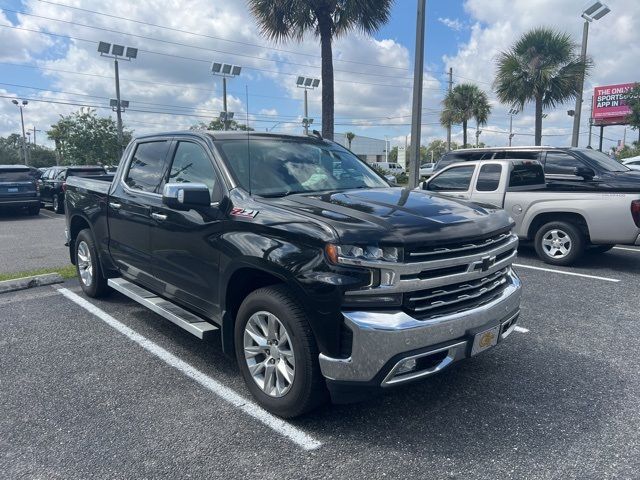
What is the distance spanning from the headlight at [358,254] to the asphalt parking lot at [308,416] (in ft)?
3.75

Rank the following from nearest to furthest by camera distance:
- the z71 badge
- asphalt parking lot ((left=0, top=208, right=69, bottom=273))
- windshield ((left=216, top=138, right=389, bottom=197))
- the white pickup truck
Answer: the z71 badge, windshield ((left=216, top=138, right=389, bottom=197)), the white pickup truck, asphalt parking lot ((left=0, top=208, right=69, bottom=273))

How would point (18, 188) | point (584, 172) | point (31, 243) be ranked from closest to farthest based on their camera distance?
point (584, 172) < point (31, 243) < point (18, 188)

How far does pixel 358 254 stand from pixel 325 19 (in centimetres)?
1245

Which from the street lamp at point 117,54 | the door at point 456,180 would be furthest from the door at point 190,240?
the street lamp at point 117,54

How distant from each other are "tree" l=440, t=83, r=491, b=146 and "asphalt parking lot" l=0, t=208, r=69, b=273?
27741 mm

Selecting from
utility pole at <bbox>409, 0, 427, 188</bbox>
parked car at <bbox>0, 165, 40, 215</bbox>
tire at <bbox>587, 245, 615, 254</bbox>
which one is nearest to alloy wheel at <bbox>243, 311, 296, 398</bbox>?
tire at <bbox>587, 245, 615, 254</bbox>

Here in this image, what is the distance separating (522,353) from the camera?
436 cm

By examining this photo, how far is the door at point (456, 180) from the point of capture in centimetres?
902

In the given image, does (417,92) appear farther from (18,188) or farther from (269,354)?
(18,188)

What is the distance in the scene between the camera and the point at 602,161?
9492mm

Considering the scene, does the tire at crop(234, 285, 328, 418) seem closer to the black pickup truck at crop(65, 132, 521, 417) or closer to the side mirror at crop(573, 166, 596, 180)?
the black pickup truck at crop(65, 132, 521, 417)

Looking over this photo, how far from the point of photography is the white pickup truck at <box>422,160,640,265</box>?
23.4 feet

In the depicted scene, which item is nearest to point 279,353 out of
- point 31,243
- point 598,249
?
point 598,249

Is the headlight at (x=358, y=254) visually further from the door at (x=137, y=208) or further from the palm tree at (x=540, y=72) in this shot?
the palm tree at (x=540, y=72)
